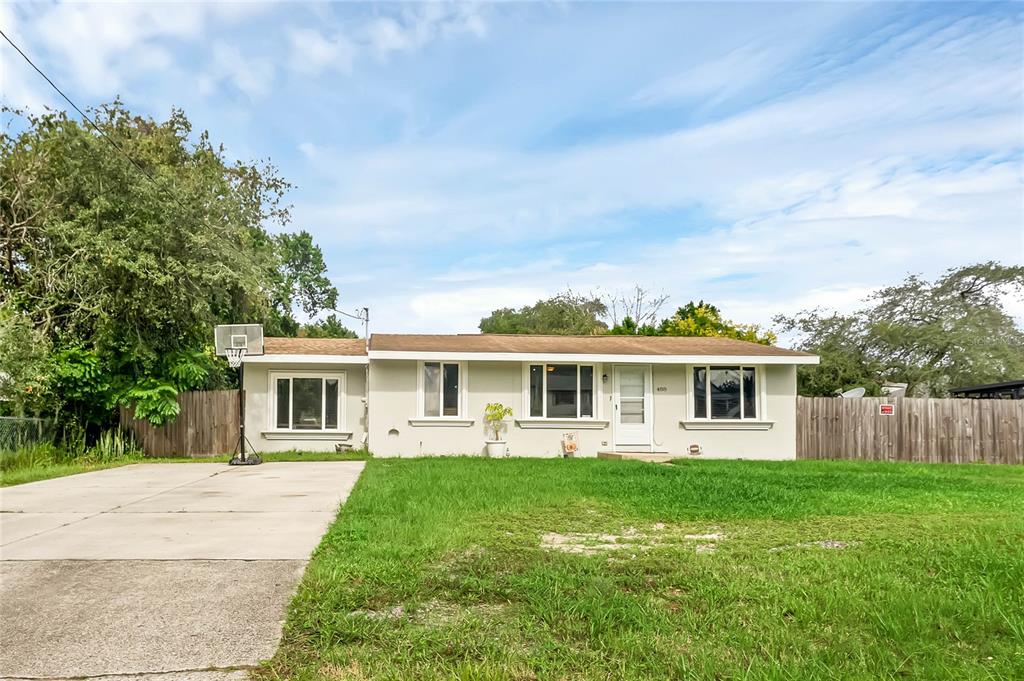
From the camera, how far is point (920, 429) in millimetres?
16297

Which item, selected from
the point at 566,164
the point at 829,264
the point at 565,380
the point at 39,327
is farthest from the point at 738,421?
the point at 39,327

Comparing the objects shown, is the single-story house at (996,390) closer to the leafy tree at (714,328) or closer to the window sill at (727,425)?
the leafy tree at (714,328)

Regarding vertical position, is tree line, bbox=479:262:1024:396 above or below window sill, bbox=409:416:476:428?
above

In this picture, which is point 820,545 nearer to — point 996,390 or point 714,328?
point 996,390

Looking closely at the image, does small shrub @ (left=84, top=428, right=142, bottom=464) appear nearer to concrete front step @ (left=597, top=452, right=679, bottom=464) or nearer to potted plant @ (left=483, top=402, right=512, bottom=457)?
potted plant @ (left=483, top=402, right=512, bottom=457)

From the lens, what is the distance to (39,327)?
51.5 feet

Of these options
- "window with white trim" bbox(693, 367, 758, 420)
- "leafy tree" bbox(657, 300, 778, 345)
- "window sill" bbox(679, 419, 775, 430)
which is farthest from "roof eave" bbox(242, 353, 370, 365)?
"leafy tree" bbox(657, 300, 778, 345)

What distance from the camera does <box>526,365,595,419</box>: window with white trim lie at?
1549 cm

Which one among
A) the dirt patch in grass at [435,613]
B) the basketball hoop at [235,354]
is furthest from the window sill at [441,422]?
the dirt patch in grass at [435,613]

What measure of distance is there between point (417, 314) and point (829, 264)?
20.4m

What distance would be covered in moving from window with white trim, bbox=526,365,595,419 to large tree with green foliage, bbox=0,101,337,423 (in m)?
8.06

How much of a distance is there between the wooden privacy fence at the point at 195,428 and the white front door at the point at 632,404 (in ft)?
29.3

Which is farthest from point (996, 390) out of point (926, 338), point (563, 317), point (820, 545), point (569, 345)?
point (563, 317)

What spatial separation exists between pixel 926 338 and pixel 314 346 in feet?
77.0
